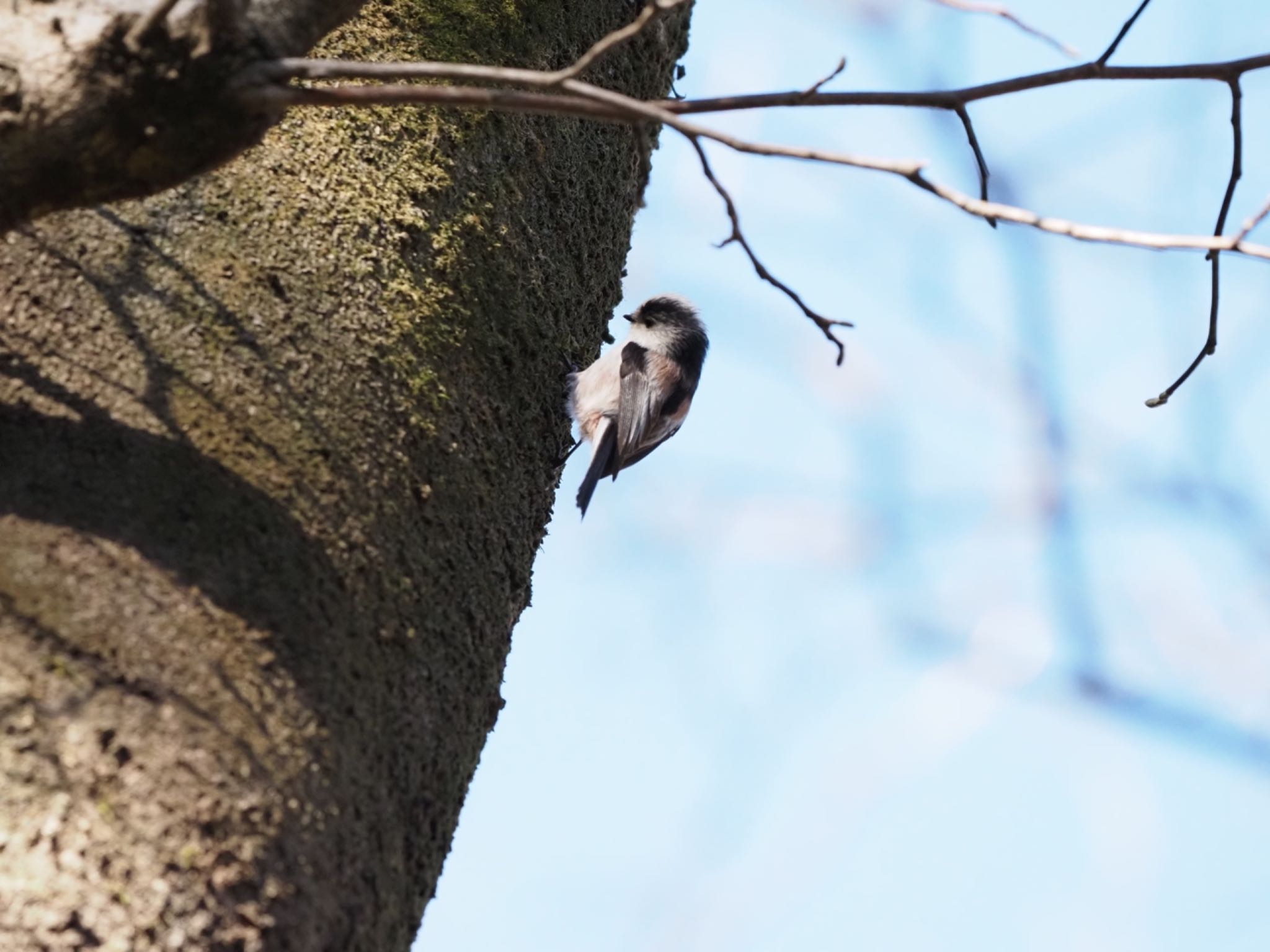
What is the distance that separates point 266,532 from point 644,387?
330 cm

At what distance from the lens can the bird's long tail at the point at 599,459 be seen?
13.0 ft

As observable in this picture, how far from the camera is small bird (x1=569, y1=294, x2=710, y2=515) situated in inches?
163

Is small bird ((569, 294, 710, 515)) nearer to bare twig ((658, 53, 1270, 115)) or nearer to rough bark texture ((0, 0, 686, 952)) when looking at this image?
rough bark texture ((0, 0, 686, 952))

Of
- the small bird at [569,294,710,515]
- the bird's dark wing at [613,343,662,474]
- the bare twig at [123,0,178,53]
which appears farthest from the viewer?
the bird's dark wing at [613,343,662,474]

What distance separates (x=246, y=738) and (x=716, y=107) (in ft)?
2.74

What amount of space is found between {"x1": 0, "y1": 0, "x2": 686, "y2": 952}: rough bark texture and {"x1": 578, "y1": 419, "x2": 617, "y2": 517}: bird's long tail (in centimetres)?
183

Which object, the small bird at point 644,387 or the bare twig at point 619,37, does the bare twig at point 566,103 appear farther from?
the small bird at point 644,387

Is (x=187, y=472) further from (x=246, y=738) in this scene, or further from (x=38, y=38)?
(x=38, y=38)

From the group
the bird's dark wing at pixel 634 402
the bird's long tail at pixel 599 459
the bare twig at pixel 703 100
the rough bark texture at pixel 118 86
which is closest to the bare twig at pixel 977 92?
the bare twig at pixel 703 100

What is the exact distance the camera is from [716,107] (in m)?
1.42

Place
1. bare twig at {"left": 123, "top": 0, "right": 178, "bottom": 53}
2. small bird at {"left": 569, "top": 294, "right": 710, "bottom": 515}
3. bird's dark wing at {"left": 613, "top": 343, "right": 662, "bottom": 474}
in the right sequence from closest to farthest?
bare twig at {"left": 123, "top": 0, "right": 178, "bottom": 53} < small bird at {"left": 569, "top": 294, "right": 710, "bottom": 515} < bird's dark wing at {"left": 613, "top": 343, "right": 662, "bottom": 474}

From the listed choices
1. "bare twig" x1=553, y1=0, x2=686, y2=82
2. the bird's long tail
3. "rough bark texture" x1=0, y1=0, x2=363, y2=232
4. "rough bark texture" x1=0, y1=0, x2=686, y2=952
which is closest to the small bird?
the bird's long tail

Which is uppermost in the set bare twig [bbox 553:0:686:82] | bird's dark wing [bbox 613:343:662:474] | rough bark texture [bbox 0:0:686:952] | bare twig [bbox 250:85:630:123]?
bird's dark wing [bbox 613:343:662:474]

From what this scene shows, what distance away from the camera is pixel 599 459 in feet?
14.0
